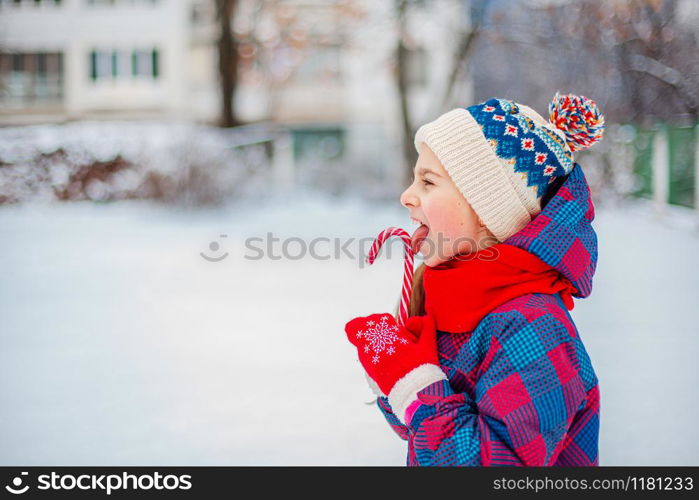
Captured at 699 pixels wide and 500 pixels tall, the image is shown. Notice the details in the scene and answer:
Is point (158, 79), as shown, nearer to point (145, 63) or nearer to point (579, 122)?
point (145, 63)

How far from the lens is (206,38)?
87.8 ft

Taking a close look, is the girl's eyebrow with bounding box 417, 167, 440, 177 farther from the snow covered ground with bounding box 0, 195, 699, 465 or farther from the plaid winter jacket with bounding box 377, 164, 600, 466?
the snow covered ground with bounding box 0, 195, 699, 465

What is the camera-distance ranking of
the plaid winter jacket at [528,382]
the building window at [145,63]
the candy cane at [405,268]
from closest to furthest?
the plaid winter jacket at [528,382]
the candy cane at [405,268]
the building window at [145,63]

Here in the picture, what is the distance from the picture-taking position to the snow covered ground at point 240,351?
306 cm

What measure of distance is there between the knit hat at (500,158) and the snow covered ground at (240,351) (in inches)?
67.7

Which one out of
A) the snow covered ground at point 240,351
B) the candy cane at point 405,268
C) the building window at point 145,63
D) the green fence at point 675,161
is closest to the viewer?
the candy cane at point 405,268

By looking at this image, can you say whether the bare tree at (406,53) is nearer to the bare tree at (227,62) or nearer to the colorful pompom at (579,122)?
the bare tree at (227,62)

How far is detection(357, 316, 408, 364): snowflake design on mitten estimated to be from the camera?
133 centimetres

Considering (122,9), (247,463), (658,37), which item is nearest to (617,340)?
(247,463)

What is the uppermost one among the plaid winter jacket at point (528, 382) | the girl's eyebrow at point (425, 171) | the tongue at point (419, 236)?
the girl's eyebrow at point (425, 171)

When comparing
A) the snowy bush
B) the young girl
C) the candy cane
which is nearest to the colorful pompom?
the young girl

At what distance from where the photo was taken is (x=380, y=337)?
1.34 meters

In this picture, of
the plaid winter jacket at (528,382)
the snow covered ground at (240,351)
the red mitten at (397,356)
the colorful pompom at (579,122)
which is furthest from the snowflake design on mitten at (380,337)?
the snow covered ground at (240,351)

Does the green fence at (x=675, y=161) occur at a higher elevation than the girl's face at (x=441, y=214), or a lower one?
lower
